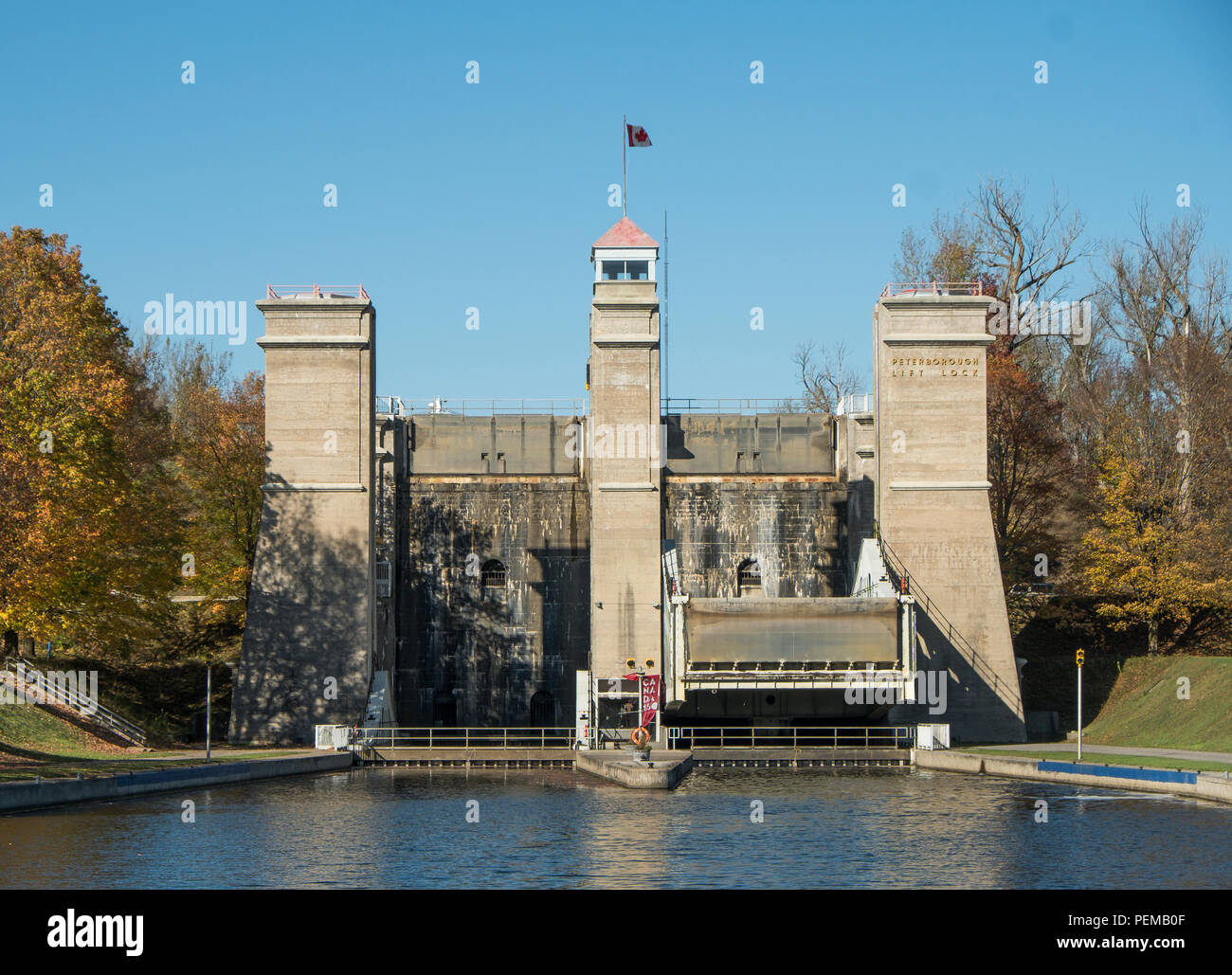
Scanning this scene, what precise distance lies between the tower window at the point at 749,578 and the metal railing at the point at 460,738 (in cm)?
929

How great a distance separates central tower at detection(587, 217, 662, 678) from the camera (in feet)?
172

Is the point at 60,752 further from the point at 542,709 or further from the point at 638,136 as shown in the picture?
the point at 638,136

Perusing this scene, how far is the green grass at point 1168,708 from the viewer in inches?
1790

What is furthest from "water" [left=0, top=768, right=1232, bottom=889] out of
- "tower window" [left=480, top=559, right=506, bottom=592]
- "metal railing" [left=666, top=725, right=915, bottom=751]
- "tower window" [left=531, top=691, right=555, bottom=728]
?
"tower window" [left=480, top=559, right=506, bottom=592]

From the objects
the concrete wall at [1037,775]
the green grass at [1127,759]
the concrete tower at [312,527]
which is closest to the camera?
the concrete wall at [1037,775]

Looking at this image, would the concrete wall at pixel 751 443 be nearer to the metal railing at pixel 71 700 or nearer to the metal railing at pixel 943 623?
the metal railing at pixel 943 623

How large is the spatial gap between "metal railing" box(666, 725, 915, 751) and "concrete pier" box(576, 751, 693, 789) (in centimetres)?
316

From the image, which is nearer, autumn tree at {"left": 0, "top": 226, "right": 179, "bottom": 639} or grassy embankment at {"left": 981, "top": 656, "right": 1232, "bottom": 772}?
autumn tree at {"left": 0, "top": 226, "right": 179, "bottom": 639}

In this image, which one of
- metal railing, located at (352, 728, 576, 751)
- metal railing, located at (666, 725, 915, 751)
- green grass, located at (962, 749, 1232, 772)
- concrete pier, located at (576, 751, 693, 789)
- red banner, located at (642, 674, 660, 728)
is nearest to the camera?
green grass, located at (962, 749, 1232, 772)

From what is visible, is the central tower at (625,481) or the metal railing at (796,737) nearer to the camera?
the metal railing at (796,737)

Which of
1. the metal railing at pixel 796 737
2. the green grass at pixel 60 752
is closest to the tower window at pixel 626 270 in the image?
the metal railing at pixel 796 737

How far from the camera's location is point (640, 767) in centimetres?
4012

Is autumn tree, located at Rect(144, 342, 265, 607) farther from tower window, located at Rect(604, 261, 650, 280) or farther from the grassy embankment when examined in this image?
the grassy embankment
